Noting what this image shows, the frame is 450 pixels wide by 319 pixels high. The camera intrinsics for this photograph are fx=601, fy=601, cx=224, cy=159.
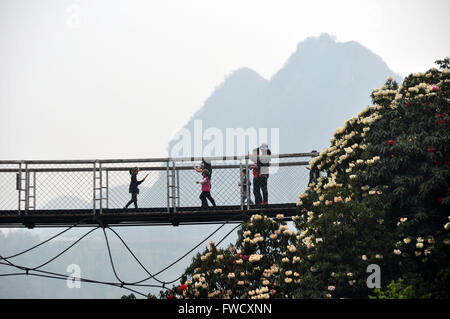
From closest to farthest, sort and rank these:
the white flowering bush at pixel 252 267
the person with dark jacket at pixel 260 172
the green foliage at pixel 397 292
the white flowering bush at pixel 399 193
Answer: the green foliage at pixel 397 292
the white flowering bush at pixel 399 193
the white flowering bush at pixel 252 267
the person with dark jacket at pixel 260 172

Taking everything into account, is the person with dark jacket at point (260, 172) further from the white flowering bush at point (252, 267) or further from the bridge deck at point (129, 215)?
the white flowering bush at point (252, 267)

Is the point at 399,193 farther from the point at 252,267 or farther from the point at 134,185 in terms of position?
the point at 134,185

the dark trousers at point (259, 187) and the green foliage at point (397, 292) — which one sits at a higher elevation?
the dark trousers at point (259, 187)

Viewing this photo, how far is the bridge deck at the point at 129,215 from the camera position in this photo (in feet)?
62.5

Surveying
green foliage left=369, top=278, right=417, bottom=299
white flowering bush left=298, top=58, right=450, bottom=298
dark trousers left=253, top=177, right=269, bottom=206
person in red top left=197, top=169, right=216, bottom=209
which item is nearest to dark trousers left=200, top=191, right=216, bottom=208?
person in red top left=197, top=169, right=216, bottom=209

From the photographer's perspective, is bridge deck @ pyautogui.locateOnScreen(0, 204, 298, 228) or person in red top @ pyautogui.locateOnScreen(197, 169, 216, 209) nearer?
bridge deck @ pyautogui.locateOnScreen(0, 204, 298, 228)

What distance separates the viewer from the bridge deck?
1906 cm

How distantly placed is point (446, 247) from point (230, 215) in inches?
288

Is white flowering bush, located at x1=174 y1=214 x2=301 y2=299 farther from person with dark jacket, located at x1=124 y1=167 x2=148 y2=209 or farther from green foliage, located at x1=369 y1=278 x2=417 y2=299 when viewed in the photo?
person with dark jacket, located at x1=124 y1=167 x2=148 y2=209

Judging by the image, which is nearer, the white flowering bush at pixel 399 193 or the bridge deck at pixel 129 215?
the white flowering bush at pixel 399 193

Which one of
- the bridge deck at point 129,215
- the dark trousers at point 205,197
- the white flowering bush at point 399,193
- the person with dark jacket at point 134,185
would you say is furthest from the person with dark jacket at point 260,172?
the person with dark jacket at point 134,185

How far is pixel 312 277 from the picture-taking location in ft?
47.3
